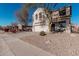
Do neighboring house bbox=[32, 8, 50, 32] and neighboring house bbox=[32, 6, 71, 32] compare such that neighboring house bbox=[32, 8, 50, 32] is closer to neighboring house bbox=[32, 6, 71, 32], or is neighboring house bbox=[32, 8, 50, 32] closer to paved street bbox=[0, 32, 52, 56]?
neighboring house bbox=[32, 6, 71, 32]

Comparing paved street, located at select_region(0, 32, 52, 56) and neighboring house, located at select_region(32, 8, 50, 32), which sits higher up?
neighboring house, located at select_region(32, 8, 50, 32)

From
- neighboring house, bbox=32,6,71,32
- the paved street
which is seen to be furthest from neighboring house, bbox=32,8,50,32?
the paved street

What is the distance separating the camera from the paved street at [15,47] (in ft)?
13.3

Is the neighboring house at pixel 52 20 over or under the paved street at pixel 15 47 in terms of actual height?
over

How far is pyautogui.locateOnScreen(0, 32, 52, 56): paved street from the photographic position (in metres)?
4.06

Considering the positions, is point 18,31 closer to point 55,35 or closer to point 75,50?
point 55,35

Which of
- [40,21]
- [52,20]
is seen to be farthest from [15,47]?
[52,20]

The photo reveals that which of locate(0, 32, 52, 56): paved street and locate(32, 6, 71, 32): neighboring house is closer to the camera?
locate(0, 32, 52, 56): paved street

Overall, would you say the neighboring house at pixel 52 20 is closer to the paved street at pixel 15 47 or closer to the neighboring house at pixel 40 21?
the neighboring house at pixel 40 21

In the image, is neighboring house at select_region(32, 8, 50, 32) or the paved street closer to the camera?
the paved street

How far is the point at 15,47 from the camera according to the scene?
Result: 4176 mm

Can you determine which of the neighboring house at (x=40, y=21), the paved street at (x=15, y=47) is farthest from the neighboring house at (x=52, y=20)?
the paved street at (x=15, y=47)

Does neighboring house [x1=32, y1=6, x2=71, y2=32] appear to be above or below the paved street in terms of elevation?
above

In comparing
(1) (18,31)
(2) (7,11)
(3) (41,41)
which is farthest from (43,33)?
(2) (7,11)
